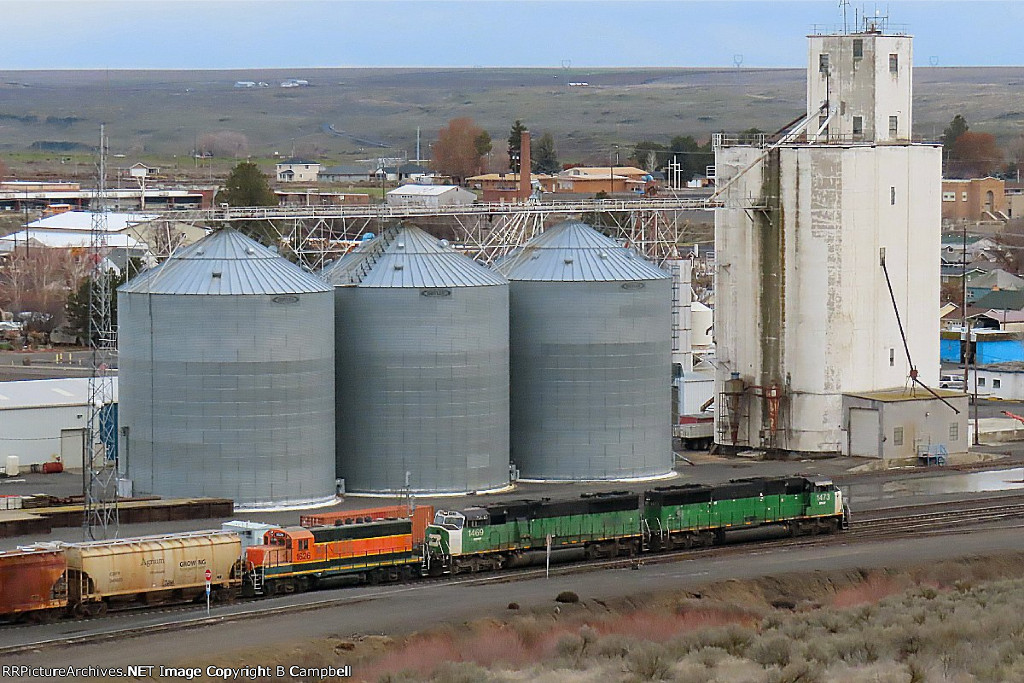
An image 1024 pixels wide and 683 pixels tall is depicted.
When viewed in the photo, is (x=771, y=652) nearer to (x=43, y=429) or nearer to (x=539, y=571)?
(x=539, y=571)

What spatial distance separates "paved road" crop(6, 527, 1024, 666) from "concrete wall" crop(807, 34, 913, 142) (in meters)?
22.6

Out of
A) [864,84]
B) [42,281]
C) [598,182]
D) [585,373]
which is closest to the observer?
[585,373]

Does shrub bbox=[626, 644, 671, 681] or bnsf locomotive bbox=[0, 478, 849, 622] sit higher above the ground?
bnsf locomotive bbox=[0, 478, 849, 622]

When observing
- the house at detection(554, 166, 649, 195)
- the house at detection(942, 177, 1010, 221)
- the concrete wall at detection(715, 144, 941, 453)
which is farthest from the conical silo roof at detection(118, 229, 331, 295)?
the house at detection(942, 177, 1010, 221)

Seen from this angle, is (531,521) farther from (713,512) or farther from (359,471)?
(359,471)

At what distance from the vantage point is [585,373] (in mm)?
69938

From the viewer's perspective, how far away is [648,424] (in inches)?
2783

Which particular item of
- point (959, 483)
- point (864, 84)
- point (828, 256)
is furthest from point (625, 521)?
point (864, 84)

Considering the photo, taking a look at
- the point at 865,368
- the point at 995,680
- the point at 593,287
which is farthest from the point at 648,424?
the point at 995,680

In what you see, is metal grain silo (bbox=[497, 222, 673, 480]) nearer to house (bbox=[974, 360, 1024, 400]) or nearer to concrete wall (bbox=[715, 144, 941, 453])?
concrete wall (bbox=[715, 144, 941, 453])

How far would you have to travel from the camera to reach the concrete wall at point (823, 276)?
251ft

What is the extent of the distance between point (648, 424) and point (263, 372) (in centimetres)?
1610

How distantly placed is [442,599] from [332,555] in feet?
11.3

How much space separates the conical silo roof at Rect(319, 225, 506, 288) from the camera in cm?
6631
